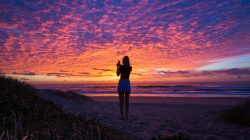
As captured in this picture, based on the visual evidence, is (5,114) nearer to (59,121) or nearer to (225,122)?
(59,121)

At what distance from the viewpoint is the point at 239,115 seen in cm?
700

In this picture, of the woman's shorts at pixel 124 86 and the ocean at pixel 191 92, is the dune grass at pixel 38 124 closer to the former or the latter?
the woman's shorts at pixel 124 86

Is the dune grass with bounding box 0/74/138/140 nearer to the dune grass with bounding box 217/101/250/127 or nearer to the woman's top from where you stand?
the woman's top

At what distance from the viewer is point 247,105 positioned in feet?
22.8

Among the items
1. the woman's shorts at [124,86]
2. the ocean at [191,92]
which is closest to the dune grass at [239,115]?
the woman's shorts at [124,86]

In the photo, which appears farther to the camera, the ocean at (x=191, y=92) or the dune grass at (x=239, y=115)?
the ocean at (x=191, y=92)

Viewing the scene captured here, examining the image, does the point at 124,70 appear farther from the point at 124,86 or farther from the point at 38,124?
the point at 38,124

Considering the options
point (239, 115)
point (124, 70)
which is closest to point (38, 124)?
point (124, 70)

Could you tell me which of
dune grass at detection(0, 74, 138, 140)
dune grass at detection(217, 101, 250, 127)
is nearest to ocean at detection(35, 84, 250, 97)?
dune grass at detection(217, 101, 250, 127)

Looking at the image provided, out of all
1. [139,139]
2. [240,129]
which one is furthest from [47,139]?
[240,129]

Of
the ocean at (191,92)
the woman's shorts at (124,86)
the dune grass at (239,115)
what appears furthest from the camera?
the ocean at (191,92)

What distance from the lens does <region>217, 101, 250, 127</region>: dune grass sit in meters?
6.66

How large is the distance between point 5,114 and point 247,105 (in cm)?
664

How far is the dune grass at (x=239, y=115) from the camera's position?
6.66m
